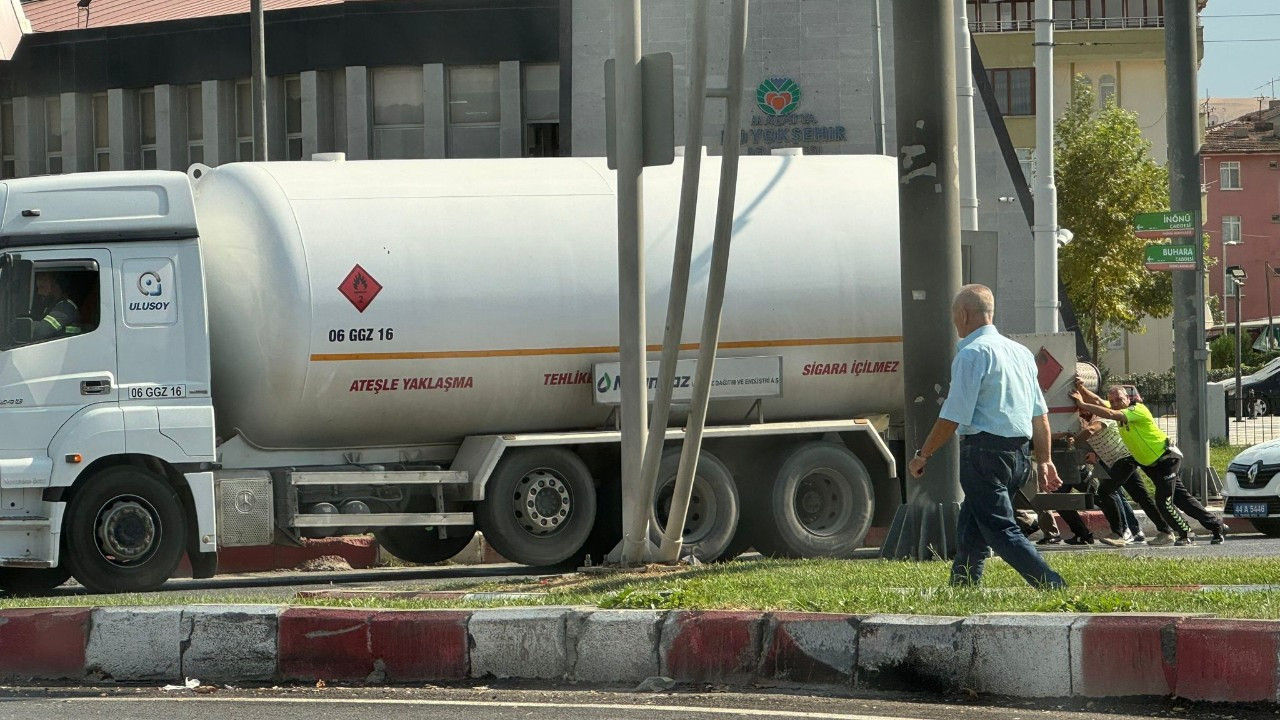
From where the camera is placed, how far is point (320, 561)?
53.4 ft

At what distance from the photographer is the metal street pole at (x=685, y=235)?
10.6 meters

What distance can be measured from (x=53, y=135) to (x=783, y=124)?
1577cm

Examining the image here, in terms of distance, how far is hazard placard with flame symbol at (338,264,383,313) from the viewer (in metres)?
13.7

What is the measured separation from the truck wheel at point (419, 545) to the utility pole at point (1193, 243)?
842 cm

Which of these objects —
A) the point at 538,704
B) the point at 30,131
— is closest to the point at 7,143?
the point at 30,131

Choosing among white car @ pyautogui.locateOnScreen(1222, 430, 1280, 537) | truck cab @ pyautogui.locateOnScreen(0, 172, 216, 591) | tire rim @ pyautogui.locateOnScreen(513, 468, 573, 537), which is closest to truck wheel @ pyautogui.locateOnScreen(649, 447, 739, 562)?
tire rim @ pyautogui.locateOnScreen(513, 468, 573, 537)

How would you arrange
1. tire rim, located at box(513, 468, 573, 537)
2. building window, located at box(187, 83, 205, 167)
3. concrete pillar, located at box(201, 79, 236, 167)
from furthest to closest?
building window, located at box(187, 83, 205, 167) < concrete pillar, located at box(201, 79, 236, 167) < tire rim, located at box(513, 468, 573, 537)

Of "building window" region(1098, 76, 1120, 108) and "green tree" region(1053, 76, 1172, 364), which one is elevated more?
"building window" region(1098, 76, 1120, 108)

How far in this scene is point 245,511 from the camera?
13469 mm

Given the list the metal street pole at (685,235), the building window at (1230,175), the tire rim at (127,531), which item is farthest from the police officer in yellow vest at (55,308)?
the building window at (1230,175)

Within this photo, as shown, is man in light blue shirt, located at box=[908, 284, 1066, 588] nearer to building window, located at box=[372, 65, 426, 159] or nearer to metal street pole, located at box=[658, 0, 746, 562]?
metal street pole, located at box=[658, 0, 746, 562]

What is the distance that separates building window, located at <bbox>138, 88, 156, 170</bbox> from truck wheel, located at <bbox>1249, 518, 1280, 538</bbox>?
2364cm

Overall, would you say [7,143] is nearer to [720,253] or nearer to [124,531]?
[124,531]

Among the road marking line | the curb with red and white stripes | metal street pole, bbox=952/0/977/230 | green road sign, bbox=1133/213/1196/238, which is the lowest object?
the road marking line
